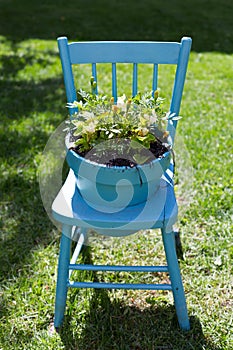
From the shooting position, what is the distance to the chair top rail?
1845mm

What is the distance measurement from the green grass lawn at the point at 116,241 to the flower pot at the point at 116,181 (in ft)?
1.92

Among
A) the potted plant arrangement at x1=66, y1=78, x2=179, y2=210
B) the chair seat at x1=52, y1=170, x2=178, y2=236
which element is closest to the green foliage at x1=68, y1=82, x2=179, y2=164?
the potted plant arrangement at x1=66, y1=78, x2=179, y2=210

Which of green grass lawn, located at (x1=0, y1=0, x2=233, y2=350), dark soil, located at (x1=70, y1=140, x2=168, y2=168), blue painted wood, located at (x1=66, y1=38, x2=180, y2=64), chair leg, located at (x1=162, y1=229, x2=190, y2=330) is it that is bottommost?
green grass lawn, located at (x1=0, y1=0, x2=233, y2=350)

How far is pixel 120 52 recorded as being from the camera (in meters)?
1.87

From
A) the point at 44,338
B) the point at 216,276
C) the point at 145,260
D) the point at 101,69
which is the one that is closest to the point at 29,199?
the point at 145,260

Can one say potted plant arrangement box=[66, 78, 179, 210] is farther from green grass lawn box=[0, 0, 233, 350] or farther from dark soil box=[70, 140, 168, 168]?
green grass lawn box=[0, 0, 233, 350]

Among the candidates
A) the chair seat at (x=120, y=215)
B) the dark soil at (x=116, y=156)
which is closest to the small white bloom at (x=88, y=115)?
the dark soil at (x=116, y=156)

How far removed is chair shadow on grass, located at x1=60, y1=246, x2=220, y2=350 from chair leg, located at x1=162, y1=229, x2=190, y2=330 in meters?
0.06

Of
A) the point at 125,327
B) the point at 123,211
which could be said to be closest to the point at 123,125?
the point at 123,211

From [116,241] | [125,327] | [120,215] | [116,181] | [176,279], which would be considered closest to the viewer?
[116,181]

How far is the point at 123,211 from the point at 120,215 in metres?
0.02

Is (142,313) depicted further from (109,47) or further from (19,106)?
(19,106)

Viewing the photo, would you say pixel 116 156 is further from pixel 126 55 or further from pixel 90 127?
pixel 126 55

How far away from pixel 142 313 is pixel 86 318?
0.23 m
